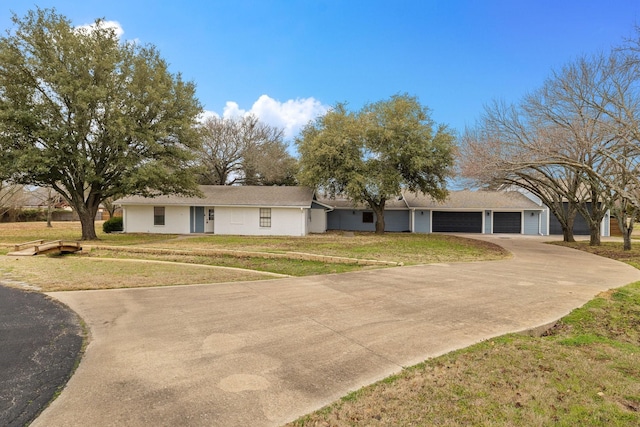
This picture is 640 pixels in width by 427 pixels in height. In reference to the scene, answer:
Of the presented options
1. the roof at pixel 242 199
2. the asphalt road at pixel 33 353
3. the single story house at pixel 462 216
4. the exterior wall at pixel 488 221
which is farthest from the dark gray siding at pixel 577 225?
the asphalt road at pixel 33 353

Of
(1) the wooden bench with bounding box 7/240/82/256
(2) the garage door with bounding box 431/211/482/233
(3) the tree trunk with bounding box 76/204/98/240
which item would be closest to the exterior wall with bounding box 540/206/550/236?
(2) the garage door with bounding box 431/211/482/233

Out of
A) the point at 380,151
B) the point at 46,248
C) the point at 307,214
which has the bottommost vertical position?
the point at 46,248

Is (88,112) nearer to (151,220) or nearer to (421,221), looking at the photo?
(151,220)

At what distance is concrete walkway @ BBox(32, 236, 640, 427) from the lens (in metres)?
2.97

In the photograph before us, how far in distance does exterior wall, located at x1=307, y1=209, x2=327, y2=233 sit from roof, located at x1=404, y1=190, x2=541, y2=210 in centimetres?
752

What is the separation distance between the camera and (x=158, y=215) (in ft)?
77.4

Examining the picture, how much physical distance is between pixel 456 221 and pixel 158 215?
22951 millimetres

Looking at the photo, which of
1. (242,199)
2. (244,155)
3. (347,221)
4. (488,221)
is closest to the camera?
(242,199)

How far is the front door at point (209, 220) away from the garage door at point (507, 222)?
22217 mm

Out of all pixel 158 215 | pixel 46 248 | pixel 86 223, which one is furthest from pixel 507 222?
pixel 46 248

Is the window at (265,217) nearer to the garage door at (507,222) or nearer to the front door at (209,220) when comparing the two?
the front door at (209,220)

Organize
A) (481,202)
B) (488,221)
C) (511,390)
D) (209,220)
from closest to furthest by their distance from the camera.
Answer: (511,390)
(209,220)
(488,221)
(481,202)

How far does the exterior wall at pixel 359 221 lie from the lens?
30.2 m

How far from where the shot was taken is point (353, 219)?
30578mm
